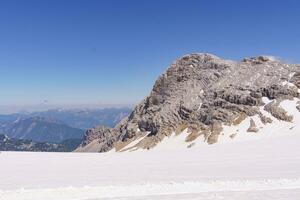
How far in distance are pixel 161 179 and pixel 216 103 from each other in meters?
50.2

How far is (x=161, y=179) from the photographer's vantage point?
21.8 m

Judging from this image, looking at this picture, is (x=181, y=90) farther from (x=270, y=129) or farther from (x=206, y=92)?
(x=270, y=129)

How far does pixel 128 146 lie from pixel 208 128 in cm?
1641

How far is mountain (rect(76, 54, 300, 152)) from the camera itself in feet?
201

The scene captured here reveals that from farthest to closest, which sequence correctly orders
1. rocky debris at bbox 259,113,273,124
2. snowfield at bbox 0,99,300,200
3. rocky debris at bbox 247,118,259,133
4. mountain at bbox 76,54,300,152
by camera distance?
mountain at bbox 76,54,300,152 → rocky debris at bbox 259,113,273,124 → rocky debris at bbox 247,118,259,133 → snowfield at bbox 0,99,300,200

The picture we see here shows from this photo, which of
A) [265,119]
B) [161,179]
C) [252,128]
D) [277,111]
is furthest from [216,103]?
[161,179]

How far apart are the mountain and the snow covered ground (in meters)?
27.4

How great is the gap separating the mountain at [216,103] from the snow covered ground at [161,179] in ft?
89.8

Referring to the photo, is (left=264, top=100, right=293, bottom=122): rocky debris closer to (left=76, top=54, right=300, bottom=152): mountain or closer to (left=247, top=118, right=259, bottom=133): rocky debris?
(left=76, top=54, right=300, bottom=152): mountain

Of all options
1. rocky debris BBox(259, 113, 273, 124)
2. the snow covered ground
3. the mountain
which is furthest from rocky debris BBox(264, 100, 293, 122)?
the snow covered ground

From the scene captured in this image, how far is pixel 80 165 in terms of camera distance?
30.0 meters

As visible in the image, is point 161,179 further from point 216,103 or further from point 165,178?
point 216,103

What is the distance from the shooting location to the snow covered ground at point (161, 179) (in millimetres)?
17188

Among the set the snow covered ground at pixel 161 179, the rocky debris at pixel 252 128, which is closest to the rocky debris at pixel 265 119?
the rocky debris at pixel 252 128
